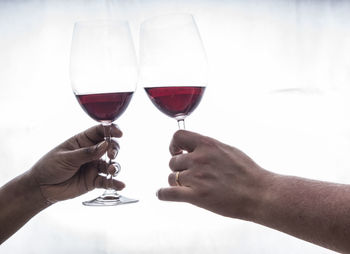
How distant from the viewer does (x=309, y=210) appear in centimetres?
92

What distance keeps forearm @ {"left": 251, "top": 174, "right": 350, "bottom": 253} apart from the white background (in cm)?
98

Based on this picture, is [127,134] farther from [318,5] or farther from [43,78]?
[318,5]

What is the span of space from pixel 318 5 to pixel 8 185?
133 cm

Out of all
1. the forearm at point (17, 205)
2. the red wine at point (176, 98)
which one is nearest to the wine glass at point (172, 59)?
the red wine at point (176, 98)

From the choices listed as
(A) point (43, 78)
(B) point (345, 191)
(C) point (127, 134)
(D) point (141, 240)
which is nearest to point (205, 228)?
(D) point (141, 240)

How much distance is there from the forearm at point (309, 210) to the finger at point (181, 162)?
0.15 meters

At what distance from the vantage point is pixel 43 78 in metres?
1.98

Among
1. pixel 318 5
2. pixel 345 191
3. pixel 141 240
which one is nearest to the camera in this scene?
pixel 345 191

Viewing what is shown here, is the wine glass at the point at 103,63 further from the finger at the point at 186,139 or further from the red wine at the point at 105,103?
the finger at the point at 186,139

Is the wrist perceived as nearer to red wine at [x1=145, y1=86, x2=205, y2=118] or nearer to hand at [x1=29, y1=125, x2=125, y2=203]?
red wine at [x1=145, y1=86, x2=205, y2=118]

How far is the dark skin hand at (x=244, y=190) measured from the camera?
93 cm

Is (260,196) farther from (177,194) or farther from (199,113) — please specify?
(199,113)

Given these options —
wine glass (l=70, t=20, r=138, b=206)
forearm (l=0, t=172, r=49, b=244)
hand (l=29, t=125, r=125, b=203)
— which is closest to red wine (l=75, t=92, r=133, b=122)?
wine glass (l=70, t=20, r=138, b=206)

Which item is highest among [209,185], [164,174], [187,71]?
[187,71]
